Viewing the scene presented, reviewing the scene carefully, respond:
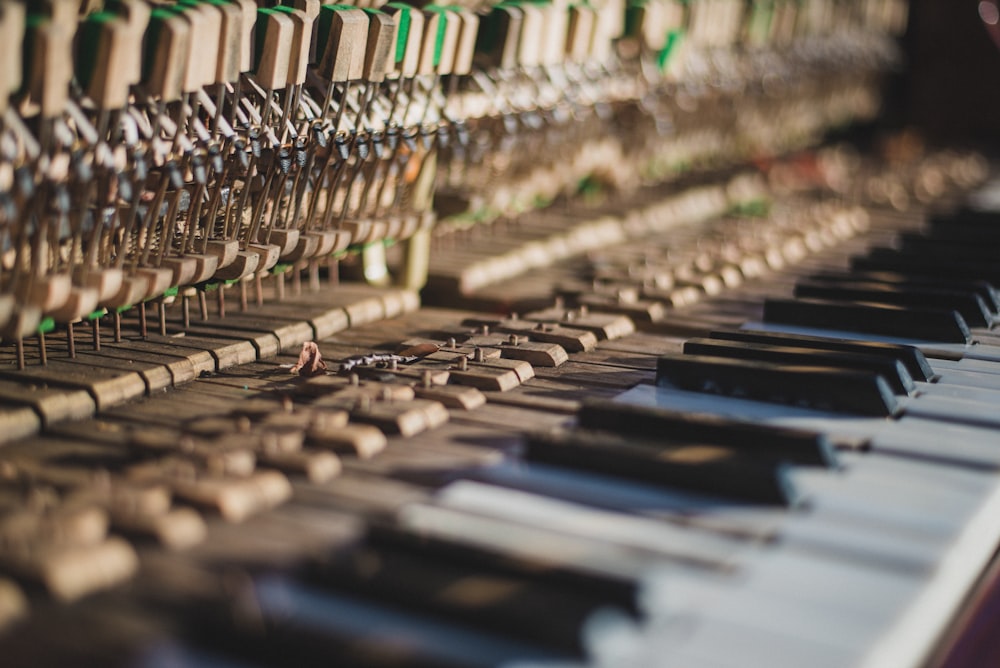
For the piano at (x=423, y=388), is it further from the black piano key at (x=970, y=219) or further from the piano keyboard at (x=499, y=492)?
the black piano key at (x=970, y=219)

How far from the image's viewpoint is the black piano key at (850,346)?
293cm

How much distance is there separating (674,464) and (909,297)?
6.13 feet

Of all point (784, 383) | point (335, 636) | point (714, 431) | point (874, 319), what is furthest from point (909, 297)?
point (335, 636)

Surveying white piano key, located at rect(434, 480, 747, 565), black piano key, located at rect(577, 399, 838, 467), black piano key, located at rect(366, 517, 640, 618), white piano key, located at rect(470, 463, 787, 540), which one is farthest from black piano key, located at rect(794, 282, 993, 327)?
black piano key, located at rect(366, 517, 640, 618)

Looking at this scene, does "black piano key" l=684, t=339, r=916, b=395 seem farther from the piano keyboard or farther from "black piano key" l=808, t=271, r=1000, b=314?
"black piano key" l=808, t=271, r=1000, b=314

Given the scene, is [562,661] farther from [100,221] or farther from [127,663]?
[100,221]

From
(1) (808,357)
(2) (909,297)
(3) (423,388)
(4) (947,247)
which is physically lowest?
(3) (423,388)

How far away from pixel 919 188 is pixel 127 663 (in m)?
6.09

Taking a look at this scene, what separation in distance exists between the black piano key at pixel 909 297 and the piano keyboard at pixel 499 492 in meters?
0.22

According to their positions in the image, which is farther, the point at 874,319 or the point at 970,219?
the point at 970,219

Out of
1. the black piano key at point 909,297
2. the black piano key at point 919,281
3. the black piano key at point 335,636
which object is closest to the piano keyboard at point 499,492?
the black piano key at point 335,636

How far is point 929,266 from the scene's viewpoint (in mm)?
4105

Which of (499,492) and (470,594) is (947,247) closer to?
(499,492)

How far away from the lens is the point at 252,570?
65.7 inches
